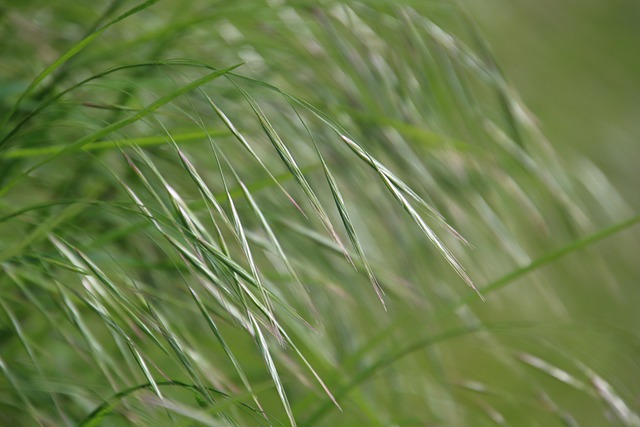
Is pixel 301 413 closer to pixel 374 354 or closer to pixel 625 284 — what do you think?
pixel 374 354

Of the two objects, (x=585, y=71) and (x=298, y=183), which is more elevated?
(x=585, y=71)

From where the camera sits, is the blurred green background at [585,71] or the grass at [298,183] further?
the blurred green background at [585,71]

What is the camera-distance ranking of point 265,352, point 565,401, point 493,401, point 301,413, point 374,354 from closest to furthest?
point 265,352
point 301,413
point 374,354
point 493,401
point 565,401

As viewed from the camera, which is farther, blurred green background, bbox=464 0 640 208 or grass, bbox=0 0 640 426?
blurred green background, bbox=464 0 640 208

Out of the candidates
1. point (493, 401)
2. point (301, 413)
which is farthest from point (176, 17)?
point (493, 401)

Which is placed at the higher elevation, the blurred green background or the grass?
the blurred green background

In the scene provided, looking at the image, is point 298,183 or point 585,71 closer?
point 298,183

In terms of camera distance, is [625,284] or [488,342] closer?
[488,342]

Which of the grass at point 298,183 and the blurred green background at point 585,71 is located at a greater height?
the blurred green background at point 585,71

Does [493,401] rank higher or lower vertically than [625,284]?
lower

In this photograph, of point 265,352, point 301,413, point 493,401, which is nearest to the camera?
point 265,352

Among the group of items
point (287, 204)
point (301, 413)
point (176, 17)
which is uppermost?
point (176, 17)
